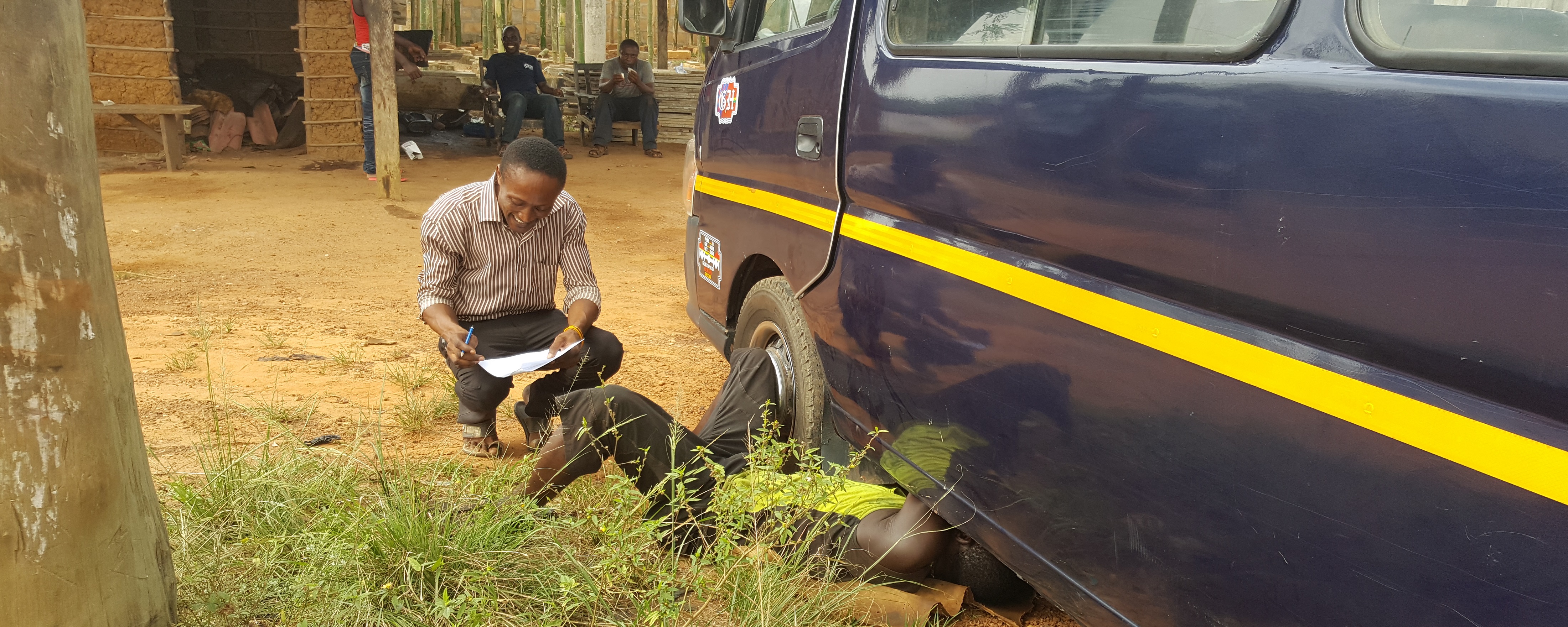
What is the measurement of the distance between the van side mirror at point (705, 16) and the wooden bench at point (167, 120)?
8596 mm

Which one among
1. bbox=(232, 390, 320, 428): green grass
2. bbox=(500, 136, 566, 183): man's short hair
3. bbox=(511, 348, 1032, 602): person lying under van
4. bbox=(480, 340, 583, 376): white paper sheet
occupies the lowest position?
bbox=(232, 390, 320, 428): green grass

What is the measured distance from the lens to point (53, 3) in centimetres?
146

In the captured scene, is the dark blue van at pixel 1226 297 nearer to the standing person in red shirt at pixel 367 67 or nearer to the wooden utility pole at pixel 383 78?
the wooden utility pole at pixel 383 78

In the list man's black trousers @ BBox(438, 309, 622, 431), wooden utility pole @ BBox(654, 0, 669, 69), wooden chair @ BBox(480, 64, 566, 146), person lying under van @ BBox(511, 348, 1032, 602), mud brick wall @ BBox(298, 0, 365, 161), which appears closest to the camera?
person lying under van @ BBox(511, 348, 1032, 602)

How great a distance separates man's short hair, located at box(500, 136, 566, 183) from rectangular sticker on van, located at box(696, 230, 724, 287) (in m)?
0.63

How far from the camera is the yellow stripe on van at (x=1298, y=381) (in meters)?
1.11

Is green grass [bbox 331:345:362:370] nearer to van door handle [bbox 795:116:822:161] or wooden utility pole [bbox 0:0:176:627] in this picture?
van door handle [bbox 795:116:822:161]

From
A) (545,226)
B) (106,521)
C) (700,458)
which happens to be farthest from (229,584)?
(545,226)

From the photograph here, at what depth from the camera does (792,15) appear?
317 centimetres

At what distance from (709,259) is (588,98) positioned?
9730 millimetres

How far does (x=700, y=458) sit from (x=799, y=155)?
87 centimetres

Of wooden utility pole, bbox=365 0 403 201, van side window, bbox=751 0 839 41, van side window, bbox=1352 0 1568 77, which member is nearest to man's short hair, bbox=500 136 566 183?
Answer: van side window, bbox=751 0 839 41

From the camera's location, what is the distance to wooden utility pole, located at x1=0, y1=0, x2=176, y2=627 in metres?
1.43

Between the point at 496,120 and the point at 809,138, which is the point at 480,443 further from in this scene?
the point at 496,120
